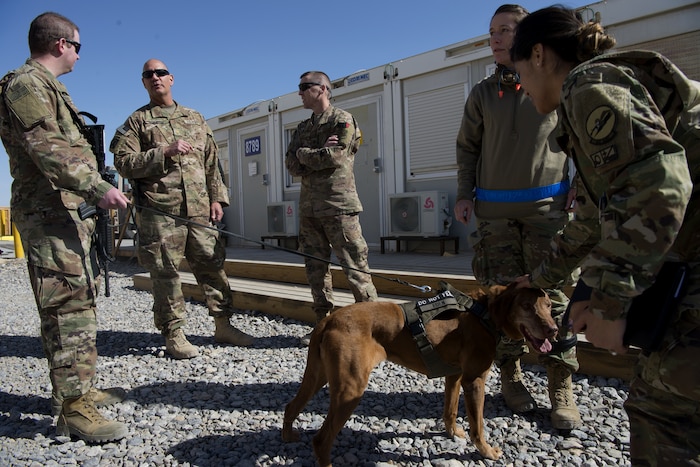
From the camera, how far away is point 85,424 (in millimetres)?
2602

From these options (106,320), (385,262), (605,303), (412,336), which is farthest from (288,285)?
(605,303)

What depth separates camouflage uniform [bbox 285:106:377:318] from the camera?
13.4ft

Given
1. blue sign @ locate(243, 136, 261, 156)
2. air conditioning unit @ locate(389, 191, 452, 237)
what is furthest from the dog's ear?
blue sign @ locate(243, 136, 261, 156)

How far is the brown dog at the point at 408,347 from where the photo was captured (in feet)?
7.33

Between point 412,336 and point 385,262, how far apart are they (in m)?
4.61

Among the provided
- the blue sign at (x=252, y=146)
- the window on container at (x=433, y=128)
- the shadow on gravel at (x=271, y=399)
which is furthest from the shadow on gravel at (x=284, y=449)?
the blue sign at (x=252, y=146)

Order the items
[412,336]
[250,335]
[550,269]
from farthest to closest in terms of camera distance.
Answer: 1. [250,335]
2. [412,336]
3. [550,269]

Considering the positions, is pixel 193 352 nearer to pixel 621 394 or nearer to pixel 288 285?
pixel 288 285

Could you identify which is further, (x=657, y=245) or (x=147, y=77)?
(x=147, y=77)

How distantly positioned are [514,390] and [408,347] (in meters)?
0.86

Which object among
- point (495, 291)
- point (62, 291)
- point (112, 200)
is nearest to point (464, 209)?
point (495, 291)

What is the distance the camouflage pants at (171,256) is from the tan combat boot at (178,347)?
0.06m

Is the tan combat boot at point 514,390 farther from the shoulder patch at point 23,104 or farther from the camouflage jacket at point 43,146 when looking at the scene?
the shoulder patch at point 23,104

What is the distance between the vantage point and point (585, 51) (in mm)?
1389
